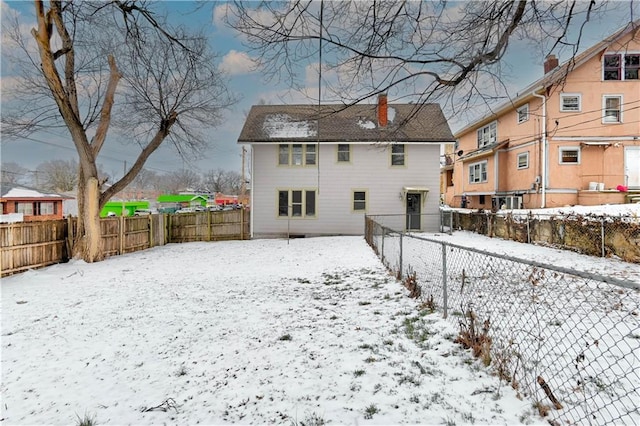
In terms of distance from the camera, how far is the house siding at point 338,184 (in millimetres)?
17359

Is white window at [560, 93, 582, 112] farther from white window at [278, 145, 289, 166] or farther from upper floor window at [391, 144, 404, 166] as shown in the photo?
white window at [278, 145, 289, 166]

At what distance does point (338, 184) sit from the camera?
17.4 meters

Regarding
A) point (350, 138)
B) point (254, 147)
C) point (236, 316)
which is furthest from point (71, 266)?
point (350, 138)

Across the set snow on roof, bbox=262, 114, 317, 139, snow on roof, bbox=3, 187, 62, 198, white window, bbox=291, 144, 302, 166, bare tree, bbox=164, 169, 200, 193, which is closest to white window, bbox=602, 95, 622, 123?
snow on roof, bbox=262, 114, 317, 139

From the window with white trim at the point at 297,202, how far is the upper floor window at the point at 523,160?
12.8m

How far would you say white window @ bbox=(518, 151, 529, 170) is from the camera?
1841 centimetres

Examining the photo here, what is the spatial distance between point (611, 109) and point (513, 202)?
664 cm

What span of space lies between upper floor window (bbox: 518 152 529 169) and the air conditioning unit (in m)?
1.92

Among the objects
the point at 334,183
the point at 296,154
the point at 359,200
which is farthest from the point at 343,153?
the point at 359,200

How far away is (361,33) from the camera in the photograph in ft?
15.2

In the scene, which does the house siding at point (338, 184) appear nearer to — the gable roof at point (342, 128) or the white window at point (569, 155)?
the gable roof at point (342, 128)

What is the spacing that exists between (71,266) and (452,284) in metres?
11.4

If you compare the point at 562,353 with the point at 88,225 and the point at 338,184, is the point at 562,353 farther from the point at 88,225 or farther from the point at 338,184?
the point at 338,184

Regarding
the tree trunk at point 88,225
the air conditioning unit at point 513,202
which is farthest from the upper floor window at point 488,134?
the tree trunk at point 88,225
